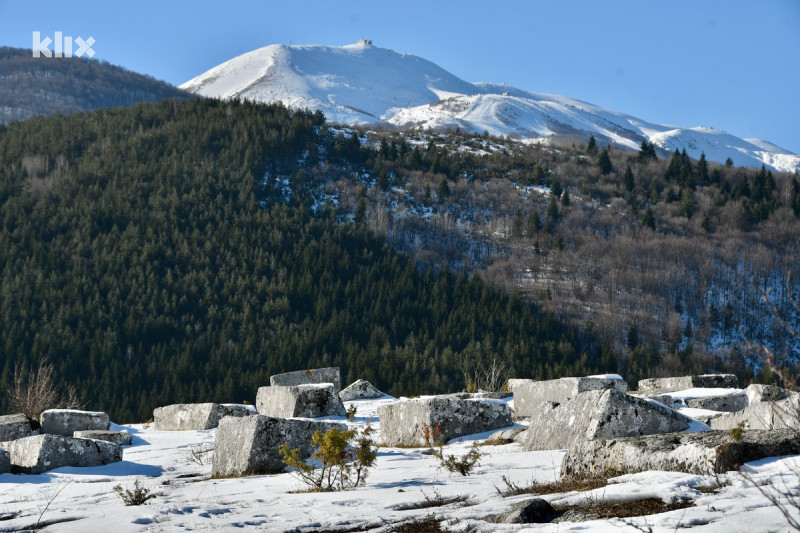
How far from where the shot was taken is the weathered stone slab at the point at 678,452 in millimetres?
5828

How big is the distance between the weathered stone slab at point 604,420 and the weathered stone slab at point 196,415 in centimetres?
737

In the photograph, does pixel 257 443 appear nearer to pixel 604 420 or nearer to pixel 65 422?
pixel 604 420

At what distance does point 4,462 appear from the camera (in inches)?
407

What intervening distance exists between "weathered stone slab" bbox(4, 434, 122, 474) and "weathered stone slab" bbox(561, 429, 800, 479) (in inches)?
278

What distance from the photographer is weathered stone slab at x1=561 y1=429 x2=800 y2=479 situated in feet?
19.1

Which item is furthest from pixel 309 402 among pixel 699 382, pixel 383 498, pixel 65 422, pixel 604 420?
pixel 699 382

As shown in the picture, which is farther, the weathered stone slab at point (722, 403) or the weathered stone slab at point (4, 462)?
the weathered stone slab at point (722, 403)

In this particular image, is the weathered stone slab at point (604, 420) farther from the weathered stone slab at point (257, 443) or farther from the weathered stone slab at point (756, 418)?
the weathered stone slab at point (257, 443)

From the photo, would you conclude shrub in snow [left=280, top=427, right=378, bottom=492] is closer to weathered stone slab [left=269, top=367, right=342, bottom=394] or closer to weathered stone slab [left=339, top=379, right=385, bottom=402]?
weathered stone slab [left=269, top=367, right=342, bottom=394]

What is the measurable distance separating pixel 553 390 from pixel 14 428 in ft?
30.8

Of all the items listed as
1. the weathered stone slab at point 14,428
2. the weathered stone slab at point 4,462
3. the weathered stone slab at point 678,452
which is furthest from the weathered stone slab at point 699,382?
the weathered stone slab at point 14,428

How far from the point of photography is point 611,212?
122250mm

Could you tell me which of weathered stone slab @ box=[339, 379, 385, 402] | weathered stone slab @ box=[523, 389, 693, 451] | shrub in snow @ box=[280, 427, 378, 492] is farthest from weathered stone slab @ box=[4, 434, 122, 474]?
weathered stone slab @ box=[339, 379, 385, 402]

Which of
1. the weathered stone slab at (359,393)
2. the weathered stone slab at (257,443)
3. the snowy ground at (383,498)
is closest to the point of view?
the snowy ground at (383,498)
